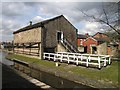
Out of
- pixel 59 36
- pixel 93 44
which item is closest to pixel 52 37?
pixel 59 36

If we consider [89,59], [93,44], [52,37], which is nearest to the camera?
[89,59]

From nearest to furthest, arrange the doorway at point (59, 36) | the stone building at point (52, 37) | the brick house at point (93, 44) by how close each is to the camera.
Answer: the stone building at point (52, 37) < the doorway at point (59, 36) < the brick house at point (93, 44)

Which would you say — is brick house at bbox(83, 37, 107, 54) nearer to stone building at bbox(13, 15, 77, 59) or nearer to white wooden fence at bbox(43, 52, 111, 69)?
stone building at bbox(13, 15, 77, 59)

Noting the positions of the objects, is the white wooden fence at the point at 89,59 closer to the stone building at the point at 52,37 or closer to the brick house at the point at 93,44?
the stone building at the point at 52,37

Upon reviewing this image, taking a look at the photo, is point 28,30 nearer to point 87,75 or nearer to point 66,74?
point 66,74

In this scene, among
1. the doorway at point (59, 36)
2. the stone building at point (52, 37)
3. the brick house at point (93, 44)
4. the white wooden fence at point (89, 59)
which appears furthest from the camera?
the brick house at point (93, 44)

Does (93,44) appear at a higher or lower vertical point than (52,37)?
lower

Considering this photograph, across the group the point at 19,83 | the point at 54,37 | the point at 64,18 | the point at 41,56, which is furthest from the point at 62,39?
the point at 19,83

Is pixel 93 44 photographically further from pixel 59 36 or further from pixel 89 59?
pixel 89 59

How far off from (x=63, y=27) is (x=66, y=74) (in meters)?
15.9

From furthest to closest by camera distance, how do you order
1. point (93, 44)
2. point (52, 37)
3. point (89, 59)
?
point (93, 44), point (52, 37), point (89, 59)

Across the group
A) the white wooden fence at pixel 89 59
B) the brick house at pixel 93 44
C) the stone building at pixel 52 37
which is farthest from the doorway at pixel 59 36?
the brick house at pixel 93 44

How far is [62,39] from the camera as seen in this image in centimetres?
3241

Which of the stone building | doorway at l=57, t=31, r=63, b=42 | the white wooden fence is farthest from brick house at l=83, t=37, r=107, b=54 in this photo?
the white wooden fence
